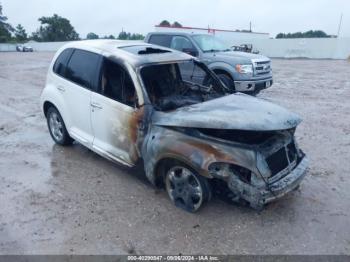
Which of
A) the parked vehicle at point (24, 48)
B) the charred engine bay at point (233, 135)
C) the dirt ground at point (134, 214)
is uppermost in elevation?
the charred engine bay at point (233, 135)

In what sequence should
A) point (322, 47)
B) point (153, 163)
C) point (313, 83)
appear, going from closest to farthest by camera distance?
point (153, 163)
point (313, 83)
point (322, 47)

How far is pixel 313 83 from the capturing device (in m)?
14.0

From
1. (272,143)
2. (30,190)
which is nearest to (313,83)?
(272,143)

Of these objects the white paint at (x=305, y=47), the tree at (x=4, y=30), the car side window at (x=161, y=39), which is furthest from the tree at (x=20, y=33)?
the car side window at (x=161, y=39)

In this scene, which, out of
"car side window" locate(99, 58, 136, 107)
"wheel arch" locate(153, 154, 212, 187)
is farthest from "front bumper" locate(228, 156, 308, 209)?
"car side window" locate(99, 58, 136, 107)

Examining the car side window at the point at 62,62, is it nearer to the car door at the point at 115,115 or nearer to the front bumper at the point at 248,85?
the car door at the point at 115,115

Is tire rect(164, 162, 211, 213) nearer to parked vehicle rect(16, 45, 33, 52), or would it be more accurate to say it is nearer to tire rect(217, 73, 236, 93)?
tire rect(217, 73, 236, 93)

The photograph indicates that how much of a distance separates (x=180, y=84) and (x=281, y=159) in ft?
7.20

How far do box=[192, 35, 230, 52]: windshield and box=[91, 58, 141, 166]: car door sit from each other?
19.5 ft

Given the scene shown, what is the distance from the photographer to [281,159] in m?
3.73

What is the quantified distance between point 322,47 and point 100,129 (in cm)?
3178

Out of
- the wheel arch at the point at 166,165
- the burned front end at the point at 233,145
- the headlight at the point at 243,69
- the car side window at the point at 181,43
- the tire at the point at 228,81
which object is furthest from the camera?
the car side window at the point at 181,43

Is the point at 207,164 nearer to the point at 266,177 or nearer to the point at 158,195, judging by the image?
the point at 266,177

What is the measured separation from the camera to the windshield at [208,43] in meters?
10.1
